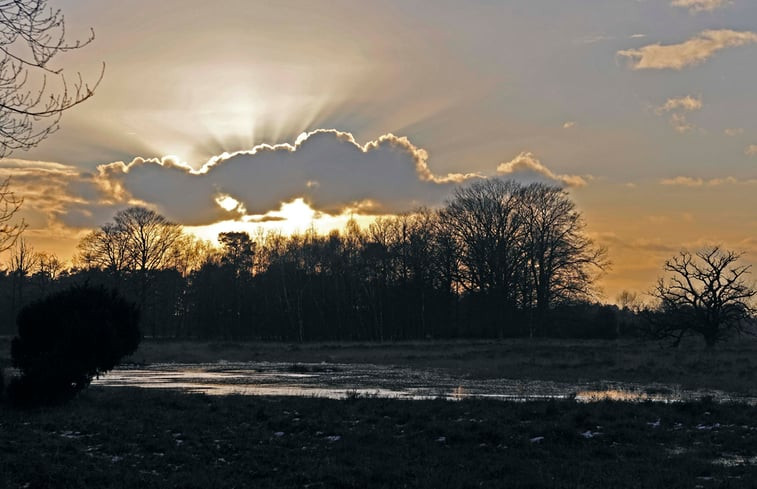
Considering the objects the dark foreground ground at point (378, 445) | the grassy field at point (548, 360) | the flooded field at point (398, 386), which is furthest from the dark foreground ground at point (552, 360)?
the dark foreground ground at point (378, 445)

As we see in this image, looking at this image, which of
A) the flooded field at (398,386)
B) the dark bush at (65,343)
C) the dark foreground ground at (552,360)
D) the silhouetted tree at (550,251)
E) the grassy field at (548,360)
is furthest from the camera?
the silhouetted tree at (550,251)

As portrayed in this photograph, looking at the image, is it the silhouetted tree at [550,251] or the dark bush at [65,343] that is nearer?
the dark bush at [65,343]

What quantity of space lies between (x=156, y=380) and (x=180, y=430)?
19599 millimetres

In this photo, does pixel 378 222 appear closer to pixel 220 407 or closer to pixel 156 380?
pixel 156 380

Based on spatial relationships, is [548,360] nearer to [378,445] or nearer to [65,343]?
[65,343]

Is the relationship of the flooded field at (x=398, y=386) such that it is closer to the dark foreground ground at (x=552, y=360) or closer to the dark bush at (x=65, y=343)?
the dark foreground ground at (x=552, y=360)

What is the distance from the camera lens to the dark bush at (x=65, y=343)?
64.7 feet

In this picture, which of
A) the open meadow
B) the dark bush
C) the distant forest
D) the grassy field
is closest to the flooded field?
the grassy field

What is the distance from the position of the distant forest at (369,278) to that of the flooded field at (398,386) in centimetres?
3977

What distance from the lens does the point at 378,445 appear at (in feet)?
48.0

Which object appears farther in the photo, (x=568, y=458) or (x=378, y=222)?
(x=378, y=222)

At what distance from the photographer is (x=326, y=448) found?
14352mm

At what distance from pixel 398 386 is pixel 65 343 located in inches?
539

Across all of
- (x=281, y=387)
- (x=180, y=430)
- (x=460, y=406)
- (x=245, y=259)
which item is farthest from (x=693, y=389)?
(x=245, y=259)
